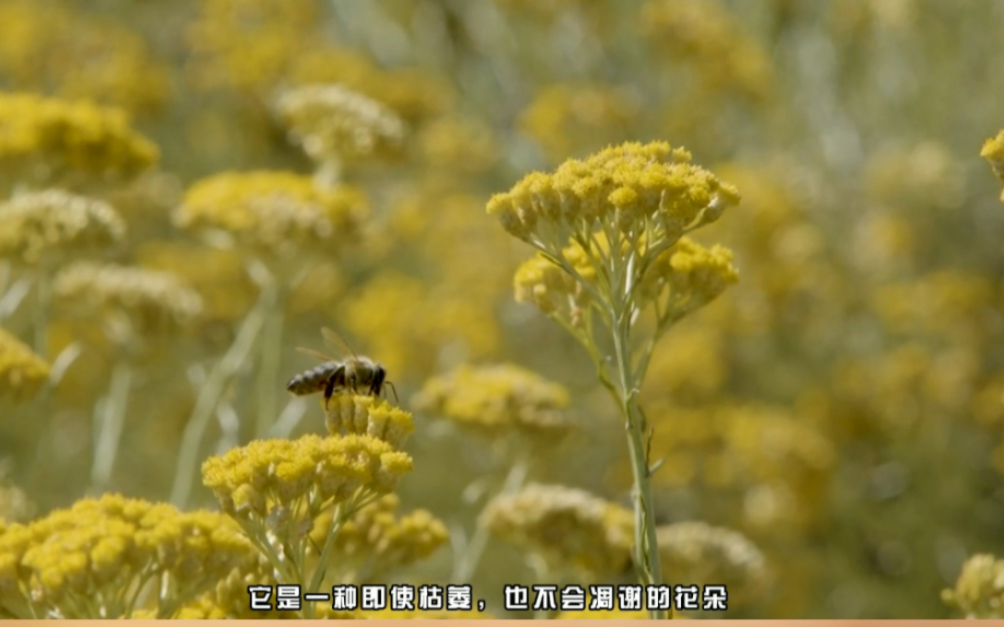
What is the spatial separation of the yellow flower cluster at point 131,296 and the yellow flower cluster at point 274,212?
452mm

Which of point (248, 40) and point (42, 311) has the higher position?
point (248, 40)

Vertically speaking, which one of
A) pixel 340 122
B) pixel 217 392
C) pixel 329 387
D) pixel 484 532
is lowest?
pixel 484 532

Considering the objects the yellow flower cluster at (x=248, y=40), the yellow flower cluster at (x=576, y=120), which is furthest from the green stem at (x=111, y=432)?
the yellow flower cluster at (x=248, y=40)

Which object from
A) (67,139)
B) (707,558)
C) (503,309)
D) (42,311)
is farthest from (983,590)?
(503,309)

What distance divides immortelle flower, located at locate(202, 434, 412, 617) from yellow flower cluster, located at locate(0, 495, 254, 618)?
5.1 inches

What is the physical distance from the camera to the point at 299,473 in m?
2.40

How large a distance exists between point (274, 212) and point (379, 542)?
5.52ft

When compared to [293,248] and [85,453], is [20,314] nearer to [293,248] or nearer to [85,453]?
[85,453]

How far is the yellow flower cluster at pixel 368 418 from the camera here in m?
2.62

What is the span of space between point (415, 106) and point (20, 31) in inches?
114

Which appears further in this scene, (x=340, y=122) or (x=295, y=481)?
(x=340, y=122)

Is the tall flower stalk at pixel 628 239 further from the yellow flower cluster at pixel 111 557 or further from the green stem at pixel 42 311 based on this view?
the green stem at pixel 42 311

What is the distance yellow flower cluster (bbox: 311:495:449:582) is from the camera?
122 inches

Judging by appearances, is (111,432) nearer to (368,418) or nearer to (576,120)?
(368,418)
